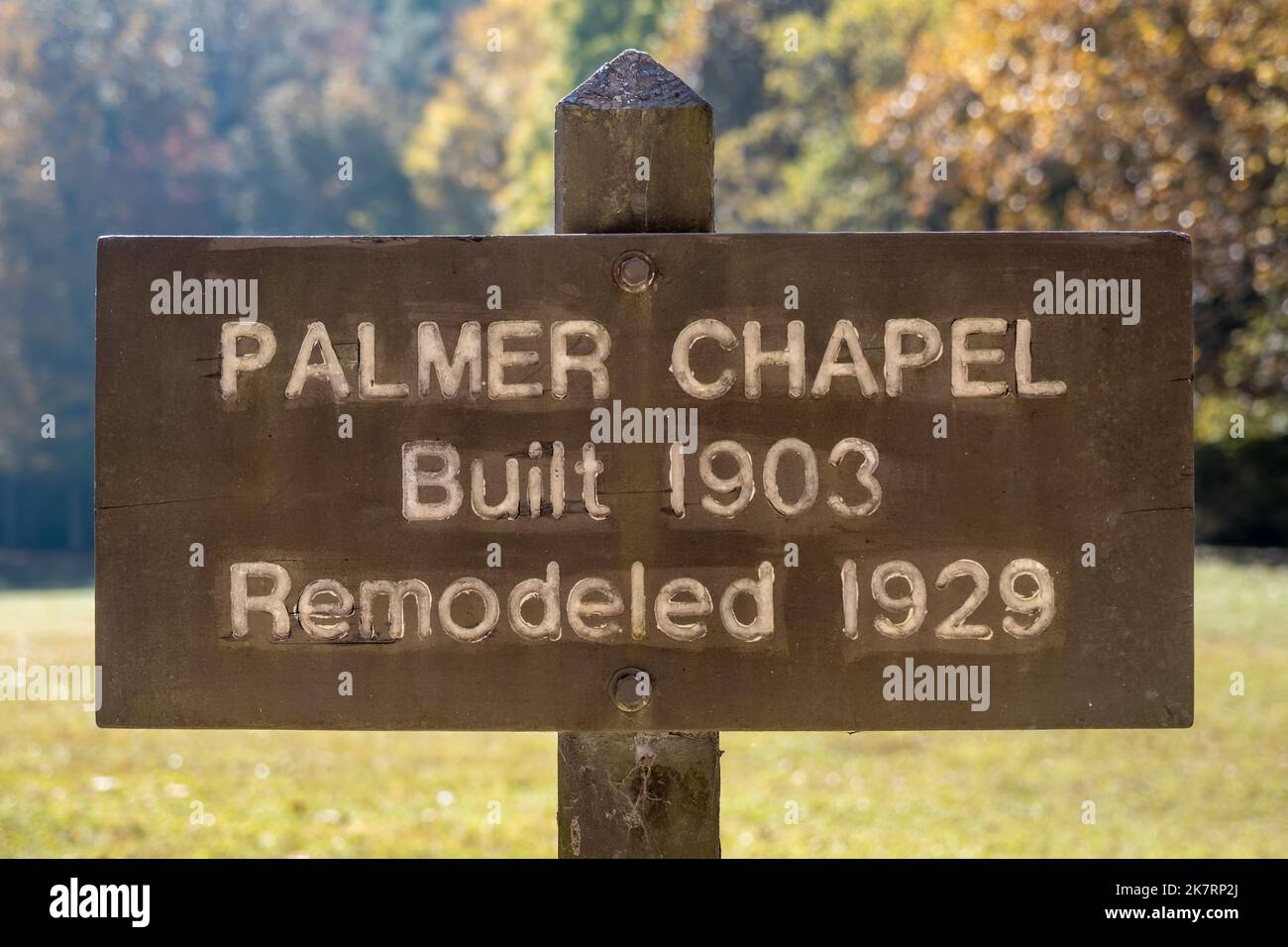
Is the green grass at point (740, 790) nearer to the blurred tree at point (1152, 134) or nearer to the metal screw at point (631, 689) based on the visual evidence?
the blurred tree at point (1152, 134)

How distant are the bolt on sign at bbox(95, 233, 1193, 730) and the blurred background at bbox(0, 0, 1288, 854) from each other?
15.9ft

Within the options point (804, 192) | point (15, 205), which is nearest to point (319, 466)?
point (804, 192)

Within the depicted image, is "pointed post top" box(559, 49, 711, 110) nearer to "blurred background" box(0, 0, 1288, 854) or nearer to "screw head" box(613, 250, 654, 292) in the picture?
"screw head" box(613, 250, 654, 292)

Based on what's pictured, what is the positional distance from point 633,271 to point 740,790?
7.35 meters

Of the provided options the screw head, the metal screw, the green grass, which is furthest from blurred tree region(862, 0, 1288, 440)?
the metal screw

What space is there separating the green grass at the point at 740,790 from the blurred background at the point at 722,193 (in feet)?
0.14

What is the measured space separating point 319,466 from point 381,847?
17.6 feet

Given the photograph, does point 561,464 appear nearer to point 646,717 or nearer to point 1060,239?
point 646,717

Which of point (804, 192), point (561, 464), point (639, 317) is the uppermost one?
point (804, 192)

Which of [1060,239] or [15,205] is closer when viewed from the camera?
[1060,239]

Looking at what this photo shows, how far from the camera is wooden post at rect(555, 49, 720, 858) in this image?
2.08 metres

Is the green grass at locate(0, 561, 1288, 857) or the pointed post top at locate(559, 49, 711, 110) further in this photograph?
the green grass at locate(0, 561, 1288, 857)

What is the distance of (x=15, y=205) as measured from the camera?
36625 mm

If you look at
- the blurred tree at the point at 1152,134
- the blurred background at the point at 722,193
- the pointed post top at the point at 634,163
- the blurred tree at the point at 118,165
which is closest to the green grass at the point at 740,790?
the blurred background at the point at 722,193
